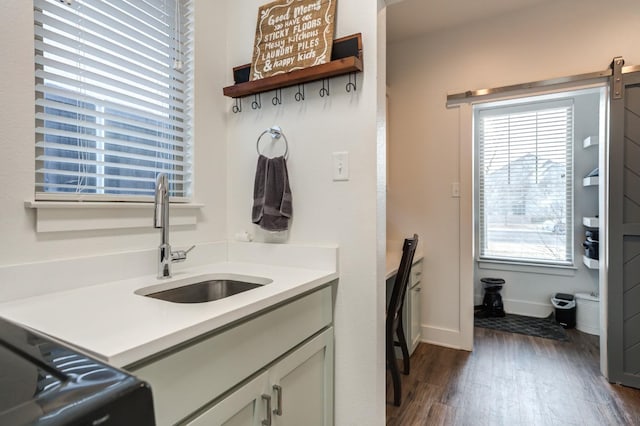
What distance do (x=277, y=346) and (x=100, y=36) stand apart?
4.27 ft

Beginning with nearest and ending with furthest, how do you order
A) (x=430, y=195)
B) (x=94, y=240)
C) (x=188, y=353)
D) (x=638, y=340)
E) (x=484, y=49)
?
(x=188, y=353) → (x=94, y=240) → (x=638, y=340) → (x=484, y=49) → (x=430, y=195)

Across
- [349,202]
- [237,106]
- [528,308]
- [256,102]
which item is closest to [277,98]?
[256,102]

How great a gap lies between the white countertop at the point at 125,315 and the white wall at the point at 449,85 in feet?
6.31

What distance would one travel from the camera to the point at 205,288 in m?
1.43

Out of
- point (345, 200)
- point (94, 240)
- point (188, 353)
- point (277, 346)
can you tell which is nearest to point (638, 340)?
point (345, 200)

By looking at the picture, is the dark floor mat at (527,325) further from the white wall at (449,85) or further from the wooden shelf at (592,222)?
the wooden shelf at (592,222)

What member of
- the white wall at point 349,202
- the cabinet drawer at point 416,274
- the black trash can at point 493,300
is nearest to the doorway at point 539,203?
the black trash can at point 493,300

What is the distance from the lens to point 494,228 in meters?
3.81

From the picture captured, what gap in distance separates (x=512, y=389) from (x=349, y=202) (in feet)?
5.60

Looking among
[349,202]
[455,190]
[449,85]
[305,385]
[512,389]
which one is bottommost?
[512,389]

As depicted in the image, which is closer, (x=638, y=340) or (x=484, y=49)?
(x=638, y=340)

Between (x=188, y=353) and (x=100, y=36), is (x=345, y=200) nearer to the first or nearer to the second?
(x=188, y=353)

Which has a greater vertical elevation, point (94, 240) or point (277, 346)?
point (94, 240)

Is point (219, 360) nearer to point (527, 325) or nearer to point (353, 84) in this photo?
point (353, 84)
